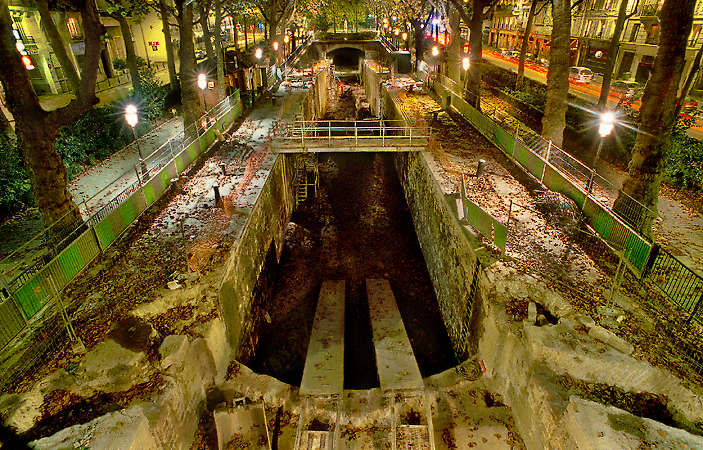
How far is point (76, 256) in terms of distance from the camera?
390 inches

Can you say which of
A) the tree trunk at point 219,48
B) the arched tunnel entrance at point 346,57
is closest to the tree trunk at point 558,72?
the tree trunk at point 219,48

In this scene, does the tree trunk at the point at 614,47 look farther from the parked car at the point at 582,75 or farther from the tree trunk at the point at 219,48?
the tree trunk at the point at 219,48

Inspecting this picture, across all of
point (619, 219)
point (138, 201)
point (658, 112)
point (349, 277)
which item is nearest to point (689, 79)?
point (658, 112)

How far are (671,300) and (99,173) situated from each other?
22532 mm

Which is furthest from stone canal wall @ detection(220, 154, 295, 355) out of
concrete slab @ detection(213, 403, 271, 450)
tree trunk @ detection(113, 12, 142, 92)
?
tree trunk @ detection(113, 12, 142, 92)

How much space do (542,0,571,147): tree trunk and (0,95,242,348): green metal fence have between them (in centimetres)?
1585

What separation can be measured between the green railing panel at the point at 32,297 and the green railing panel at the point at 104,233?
7.14 feet

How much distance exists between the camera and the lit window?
30.1 metres

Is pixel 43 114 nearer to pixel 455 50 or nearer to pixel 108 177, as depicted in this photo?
pixel 108 177

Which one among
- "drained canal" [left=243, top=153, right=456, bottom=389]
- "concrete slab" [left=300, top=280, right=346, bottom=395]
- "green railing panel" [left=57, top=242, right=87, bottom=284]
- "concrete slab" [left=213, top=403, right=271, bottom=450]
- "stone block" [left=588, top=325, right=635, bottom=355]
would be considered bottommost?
"drained canal" [left=243, top=153, right=456, bottom=389]

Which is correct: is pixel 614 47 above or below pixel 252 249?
above

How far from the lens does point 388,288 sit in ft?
49.4

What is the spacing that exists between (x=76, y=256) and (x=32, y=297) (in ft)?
5.38

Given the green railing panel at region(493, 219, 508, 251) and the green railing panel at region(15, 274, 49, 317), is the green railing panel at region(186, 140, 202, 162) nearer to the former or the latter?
the green railing panel at region(15, 274, 49, 317)
